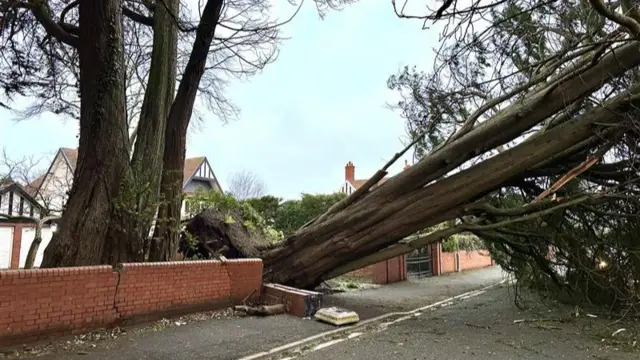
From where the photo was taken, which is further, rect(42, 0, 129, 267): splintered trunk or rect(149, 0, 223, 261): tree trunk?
rect(149, 0, 223, 261): tree trunk

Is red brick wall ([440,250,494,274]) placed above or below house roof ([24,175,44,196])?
below

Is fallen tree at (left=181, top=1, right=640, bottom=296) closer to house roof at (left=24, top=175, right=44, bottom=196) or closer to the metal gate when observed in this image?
the metal gate

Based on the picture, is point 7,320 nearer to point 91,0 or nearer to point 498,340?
point 91,0

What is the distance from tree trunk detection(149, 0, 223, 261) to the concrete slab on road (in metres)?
3.88

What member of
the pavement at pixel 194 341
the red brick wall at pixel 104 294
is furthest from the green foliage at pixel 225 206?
the pavement at pixel 194 341

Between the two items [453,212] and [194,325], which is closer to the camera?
[194,325]

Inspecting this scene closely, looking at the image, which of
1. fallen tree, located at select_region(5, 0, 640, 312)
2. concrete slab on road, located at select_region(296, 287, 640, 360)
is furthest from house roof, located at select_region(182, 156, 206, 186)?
concrete slab on road, located at select_region(296, 287, 640, 360)

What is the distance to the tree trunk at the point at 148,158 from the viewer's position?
25.1 ft

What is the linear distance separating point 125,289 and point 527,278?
344 inches

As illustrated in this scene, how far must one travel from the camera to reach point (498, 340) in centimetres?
697

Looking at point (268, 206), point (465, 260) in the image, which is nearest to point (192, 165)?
point (268, 206)

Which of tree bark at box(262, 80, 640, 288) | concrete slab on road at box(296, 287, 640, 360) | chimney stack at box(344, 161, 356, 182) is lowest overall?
concrete slab on road at box(296, 287, 640, 360)

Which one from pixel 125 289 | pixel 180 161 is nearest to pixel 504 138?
pixel 180 161

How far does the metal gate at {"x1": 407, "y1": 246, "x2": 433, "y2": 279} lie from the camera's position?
18.0m
